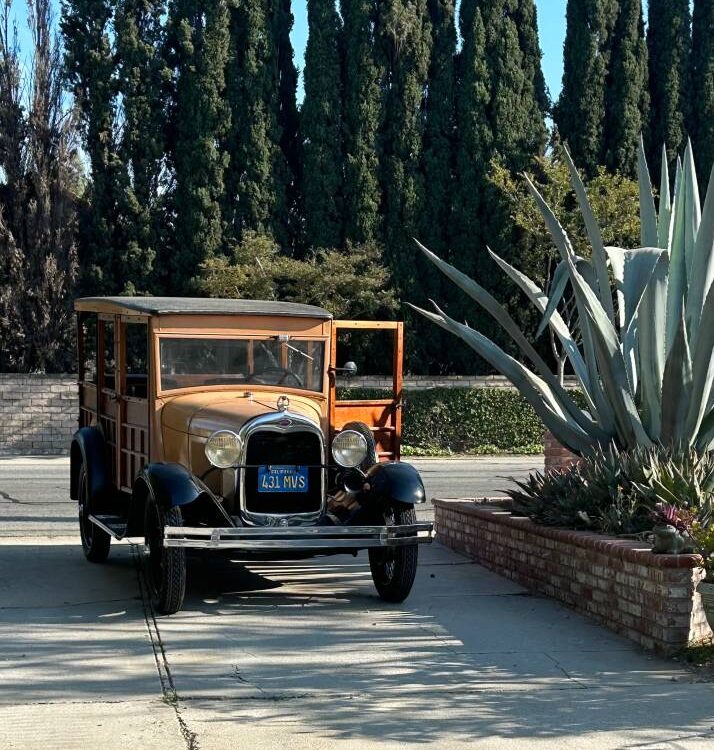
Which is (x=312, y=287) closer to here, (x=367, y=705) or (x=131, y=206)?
(x=131, y=206)

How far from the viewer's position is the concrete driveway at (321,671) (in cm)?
546

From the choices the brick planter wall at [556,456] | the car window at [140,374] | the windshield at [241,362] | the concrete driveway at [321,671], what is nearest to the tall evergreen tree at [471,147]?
the brick planter wall at [556,456]

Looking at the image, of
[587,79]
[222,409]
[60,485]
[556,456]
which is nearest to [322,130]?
[587,79]

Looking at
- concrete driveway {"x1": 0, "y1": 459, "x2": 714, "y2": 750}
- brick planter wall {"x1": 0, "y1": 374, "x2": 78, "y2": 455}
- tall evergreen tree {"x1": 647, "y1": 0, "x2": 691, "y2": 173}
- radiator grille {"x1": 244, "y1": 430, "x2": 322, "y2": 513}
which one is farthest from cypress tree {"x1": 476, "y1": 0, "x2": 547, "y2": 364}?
radiator grille {"x1": 244, "y1": 430, "x2": 322, "y2": 513}

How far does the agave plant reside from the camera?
29.6 feet

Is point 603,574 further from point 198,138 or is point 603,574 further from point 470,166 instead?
point 470,166

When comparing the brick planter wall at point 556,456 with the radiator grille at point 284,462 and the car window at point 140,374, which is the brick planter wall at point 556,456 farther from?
the radiator grille at point 284,462

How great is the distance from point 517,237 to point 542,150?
2506 millimetres

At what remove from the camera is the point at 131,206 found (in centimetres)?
2744

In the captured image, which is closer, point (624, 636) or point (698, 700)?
point (698, 700)

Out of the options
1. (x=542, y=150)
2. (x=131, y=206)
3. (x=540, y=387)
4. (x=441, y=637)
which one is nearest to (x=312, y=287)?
(x=131, y=206)

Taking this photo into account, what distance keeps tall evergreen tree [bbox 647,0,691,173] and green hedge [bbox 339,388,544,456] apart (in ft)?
32.9

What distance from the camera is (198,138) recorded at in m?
27.9

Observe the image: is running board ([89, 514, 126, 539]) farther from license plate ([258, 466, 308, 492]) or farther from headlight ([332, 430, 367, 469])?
headlight ([332, 430, 367, 469])
